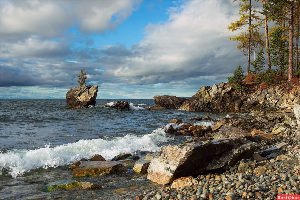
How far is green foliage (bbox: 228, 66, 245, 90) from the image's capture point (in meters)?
55.9

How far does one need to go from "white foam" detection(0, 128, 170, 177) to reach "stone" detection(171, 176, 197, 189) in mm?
8034

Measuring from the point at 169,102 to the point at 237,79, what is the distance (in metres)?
21.4

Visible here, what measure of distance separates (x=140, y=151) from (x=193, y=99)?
42868 millimetres

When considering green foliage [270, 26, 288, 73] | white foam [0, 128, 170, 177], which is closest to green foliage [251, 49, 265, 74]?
green foliage [270, 26, 288, 73]

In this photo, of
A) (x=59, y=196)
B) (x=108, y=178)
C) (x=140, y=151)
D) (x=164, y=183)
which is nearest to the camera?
(x=59, y=196)

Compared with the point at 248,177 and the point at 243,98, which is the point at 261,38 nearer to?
the point at 243,98

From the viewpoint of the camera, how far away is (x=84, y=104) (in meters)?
73.9

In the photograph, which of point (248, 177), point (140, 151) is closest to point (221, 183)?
point (248, 177)

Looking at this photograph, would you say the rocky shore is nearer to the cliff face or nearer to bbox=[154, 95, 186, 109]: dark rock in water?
the cliff face

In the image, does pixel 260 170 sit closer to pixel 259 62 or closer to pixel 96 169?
pixel 96 169

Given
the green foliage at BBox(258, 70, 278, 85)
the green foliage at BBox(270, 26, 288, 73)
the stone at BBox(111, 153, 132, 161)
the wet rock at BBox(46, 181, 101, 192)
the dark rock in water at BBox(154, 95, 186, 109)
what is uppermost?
the green foliage at BBox(270, 26, 288, 73)

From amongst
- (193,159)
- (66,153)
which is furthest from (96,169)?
(66,153)

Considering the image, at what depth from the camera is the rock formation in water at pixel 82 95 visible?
243ft

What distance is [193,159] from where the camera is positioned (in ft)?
46.4
